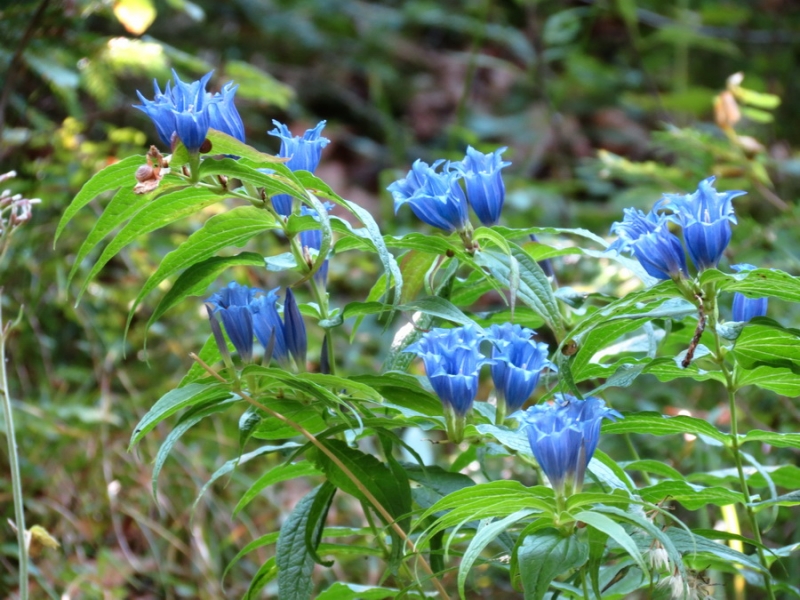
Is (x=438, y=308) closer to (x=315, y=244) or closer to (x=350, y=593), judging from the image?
(x=315, y=244)

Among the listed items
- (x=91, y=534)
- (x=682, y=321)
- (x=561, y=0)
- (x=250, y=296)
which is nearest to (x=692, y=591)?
(x=682, y=321)

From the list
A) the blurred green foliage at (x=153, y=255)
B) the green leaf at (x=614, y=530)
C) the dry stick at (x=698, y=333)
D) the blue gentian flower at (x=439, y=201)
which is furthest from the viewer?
the blurred green foliage at (x=153, y=255)

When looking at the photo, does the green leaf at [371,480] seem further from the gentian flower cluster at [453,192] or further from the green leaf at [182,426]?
the gentian flower cluster at [453,192]

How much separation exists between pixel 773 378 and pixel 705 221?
160 mm

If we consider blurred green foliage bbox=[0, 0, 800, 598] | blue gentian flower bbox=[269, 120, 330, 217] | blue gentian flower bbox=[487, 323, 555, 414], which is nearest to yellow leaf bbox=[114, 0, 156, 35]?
blurred green foliage bbox=[0, 0, 800, 598]

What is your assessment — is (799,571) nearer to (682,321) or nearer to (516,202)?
(682,321)

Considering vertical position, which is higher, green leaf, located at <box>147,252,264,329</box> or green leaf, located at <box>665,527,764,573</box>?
green leaf, located at <box>147,252,264,329</box>

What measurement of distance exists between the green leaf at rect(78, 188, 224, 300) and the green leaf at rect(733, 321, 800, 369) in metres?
0.48

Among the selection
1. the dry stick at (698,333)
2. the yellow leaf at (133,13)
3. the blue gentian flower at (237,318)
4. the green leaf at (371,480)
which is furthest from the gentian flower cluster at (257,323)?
the yellow leaf at (133,13)

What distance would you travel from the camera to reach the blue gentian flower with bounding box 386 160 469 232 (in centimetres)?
82

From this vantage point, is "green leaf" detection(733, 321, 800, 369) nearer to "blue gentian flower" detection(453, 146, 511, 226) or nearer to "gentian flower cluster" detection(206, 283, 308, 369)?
"blue gentian flower" detection(453, 146, 511, 226)

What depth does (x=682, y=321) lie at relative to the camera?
89cm

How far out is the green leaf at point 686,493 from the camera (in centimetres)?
79

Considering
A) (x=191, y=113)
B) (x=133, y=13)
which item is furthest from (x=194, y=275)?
(x=133, y=13)
